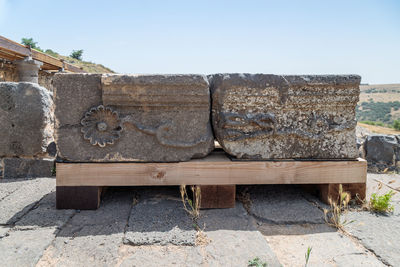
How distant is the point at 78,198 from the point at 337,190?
2.13 metres

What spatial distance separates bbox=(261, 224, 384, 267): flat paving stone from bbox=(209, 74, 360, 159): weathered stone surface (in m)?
0.64

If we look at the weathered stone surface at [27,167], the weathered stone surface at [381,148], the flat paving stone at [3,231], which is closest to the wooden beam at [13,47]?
the weathered stone surface at [27,167]

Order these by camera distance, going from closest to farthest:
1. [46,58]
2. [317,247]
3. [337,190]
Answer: [317,247]
[337,190]
[46,58]

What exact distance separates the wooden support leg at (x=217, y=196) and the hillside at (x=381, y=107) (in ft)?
103

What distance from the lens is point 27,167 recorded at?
288cm

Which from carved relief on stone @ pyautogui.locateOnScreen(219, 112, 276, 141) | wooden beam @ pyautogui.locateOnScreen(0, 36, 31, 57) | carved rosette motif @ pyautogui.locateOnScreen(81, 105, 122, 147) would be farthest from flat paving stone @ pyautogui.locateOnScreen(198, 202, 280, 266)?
wooden beam @ pyautogui.locateOnScreen(0, 36, 31, 57)

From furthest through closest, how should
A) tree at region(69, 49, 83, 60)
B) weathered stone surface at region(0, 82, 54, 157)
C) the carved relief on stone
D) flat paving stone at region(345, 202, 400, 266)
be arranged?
1. tree at region(69, 49, 83, 60)
2. weathered stone surface at region(0, 82, 54, 157)
3. the carved relief on stone
4. flat paving stone at region(345, 202, 400, 266)

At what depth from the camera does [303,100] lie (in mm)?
2217

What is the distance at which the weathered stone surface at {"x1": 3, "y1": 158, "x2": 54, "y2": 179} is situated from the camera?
286cm

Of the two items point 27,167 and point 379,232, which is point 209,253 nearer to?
point 379,232

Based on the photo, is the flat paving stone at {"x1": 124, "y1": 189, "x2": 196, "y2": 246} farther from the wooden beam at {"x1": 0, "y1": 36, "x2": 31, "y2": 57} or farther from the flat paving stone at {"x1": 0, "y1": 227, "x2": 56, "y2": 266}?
the wooden beam at {"x1": 0, "y1": 36, "x2": 31, "y2": 57}

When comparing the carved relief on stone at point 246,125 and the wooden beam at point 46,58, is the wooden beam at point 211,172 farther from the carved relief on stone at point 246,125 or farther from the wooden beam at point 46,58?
the wooden beam at point 46,58

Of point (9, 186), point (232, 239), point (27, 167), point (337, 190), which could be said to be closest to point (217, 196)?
point (232, 239)

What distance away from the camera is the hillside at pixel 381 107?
34069 mm
